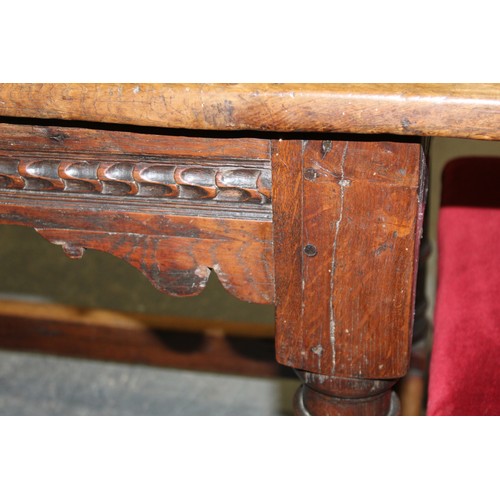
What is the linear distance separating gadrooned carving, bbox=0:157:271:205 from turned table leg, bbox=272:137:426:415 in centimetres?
3

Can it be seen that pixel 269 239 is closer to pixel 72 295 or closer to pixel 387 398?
pixel 387 398

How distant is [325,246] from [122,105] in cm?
19

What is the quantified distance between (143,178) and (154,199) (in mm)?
25

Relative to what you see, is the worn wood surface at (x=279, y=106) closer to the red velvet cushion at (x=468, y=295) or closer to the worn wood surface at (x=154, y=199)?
the worn wood surface at (x=154, y=199)

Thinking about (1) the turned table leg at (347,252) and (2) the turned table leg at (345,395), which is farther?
(2) the turned table leg at (345,395)

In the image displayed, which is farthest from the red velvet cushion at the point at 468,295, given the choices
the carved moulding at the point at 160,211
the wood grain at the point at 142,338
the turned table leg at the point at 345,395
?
the wood grain at the point at 142,338

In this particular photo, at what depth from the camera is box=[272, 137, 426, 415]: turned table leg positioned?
1.72 feet

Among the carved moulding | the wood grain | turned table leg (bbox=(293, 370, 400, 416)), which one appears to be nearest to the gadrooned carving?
the carved moulding

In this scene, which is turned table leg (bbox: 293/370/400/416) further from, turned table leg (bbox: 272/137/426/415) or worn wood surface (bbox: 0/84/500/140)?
worn wood surface (bbox: 0/84/500/140)

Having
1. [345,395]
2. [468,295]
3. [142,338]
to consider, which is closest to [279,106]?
[345,395]

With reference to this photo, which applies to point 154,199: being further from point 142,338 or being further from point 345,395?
point 142,338

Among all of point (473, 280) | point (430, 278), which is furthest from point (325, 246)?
point (430, 278)

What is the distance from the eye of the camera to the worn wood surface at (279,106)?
1.54 ft

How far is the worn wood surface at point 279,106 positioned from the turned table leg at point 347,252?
4 centimetres
